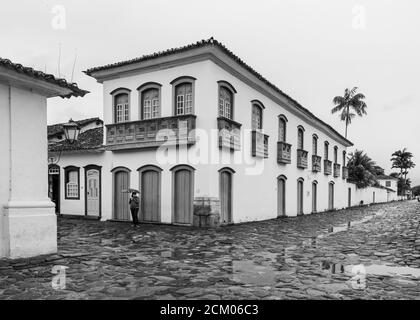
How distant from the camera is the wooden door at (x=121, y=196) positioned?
15.6 m

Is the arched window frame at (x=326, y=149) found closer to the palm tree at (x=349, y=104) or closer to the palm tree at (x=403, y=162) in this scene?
the palm tree at (x=349, y=104)

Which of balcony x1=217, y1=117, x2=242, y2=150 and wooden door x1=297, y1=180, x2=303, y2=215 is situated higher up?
balcony x1=217, y1=117, x2=242, y2=150

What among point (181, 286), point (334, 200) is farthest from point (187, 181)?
point (334, 200)

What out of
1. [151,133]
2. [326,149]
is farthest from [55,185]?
[326,149]

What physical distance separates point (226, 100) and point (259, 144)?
3008 millimetres

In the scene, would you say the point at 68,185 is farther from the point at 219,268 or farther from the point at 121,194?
the point at 219,268

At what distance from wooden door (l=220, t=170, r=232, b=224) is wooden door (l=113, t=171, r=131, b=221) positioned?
4.22m

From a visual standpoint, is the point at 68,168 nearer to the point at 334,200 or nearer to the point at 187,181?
the point at 187,181

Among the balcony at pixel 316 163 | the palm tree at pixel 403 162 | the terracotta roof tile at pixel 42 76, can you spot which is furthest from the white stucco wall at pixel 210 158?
the palm tree at pixel 403 162

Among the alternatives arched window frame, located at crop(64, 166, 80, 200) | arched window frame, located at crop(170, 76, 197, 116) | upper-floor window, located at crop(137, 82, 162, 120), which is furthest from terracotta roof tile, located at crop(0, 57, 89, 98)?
arched window frame, located at crop(64, 166, 80, 200)

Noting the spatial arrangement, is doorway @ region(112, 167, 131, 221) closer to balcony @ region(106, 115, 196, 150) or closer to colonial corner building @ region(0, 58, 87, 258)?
balcony @ region(106, 115, 196, 150)

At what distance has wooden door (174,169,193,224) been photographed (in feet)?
44.9

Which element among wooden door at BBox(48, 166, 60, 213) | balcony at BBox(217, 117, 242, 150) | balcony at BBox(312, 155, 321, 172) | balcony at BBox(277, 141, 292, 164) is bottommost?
wooden door at BBox(48, 166, 60, 213)

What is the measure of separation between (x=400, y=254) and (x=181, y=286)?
5724 mm
